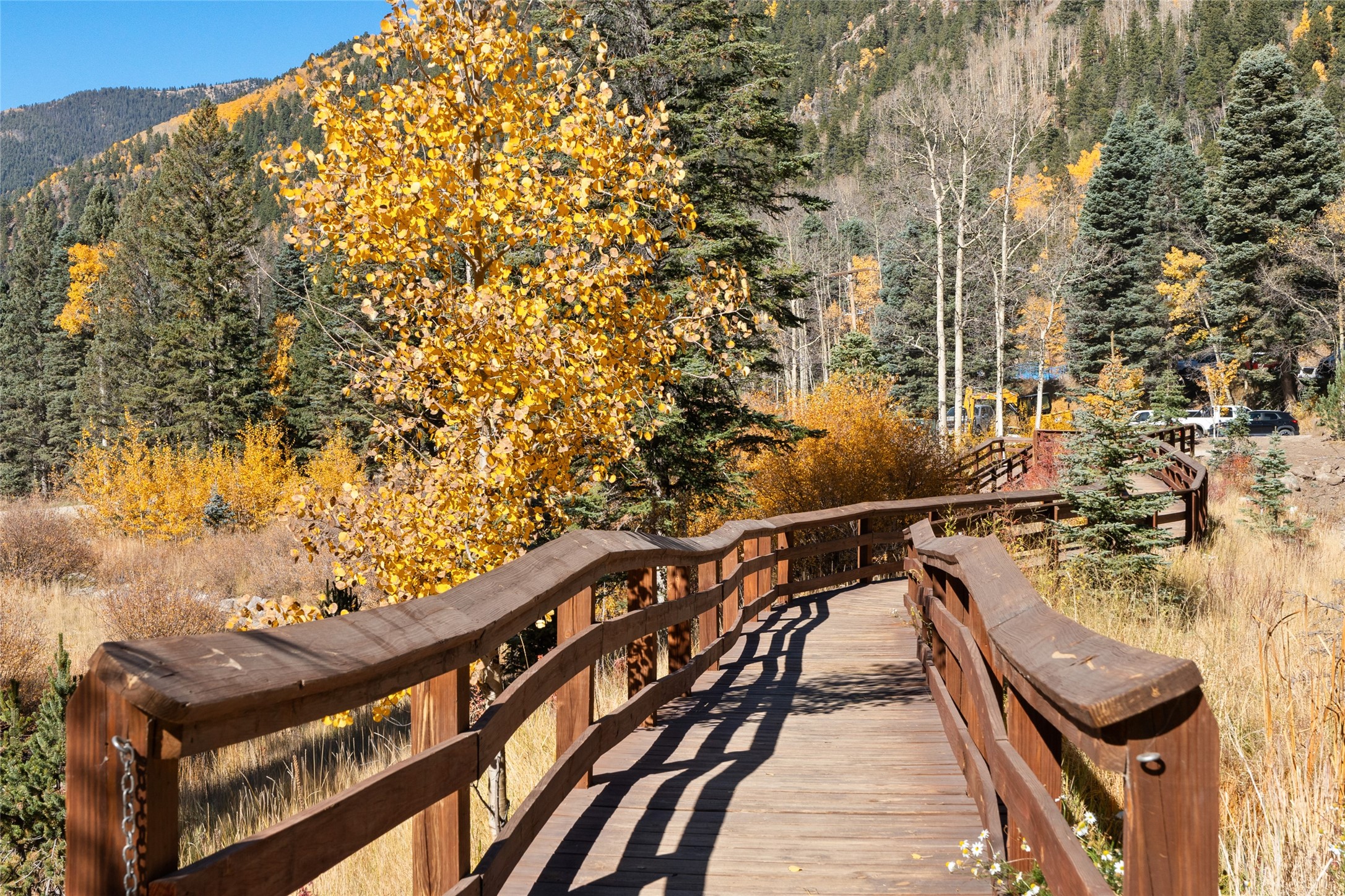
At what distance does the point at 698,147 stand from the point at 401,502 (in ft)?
34.6

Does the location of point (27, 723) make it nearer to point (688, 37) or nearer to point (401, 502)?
point (401, 502)

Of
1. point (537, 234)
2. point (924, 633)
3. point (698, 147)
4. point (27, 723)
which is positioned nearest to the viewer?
point (537, 234)

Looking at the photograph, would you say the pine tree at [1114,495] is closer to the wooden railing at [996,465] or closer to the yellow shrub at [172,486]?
the wooden railing at [996,465]

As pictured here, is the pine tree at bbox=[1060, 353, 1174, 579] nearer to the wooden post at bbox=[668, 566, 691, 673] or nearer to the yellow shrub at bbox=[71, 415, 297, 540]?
the wooden post at bbox=[668, 566, 691, 673]

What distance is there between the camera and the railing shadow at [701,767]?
3721 mm

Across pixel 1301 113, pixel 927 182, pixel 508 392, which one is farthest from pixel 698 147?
pixel 1301 113

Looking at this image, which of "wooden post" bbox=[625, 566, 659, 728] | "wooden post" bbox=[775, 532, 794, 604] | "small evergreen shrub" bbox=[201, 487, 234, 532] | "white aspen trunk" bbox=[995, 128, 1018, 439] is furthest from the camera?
"white aspen trunk" bbox=[995, 128, 1018, 439]

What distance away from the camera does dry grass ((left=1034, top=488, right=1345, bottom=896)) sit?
3.38m

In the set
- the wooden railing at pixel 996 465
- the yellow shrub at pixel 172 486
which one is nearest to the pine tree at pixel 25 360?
the yellow shrub at pixel 172 486

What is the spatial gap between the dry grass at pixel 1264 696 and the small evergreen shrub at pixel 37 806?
8236 mm

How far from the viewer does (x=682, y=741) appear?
5738 millimetres

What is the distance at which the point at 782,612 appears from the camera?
11.7 meters

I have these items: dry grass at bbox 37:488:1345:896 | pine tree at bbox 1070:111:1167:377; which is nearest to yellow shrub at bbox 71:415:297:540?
dry grass at bbox 37:488:1345:896

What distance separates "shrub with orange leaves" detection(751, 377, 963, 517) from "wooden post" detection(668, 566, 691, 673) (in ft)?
40.7
